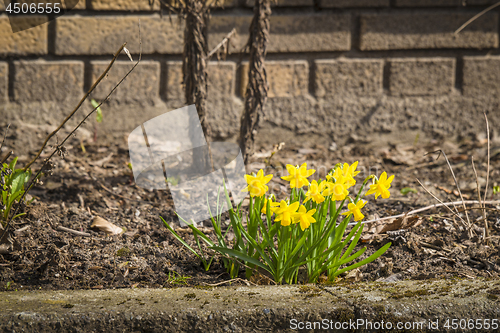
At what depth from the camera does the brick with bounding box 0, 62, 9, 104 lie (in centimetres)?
287

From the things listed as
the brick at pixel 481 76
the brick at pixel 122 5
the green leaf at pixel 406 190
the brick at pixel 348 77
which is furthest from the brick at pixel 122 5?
the brick at pixel 481 76

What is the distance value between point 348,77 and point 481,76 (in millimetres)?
1025

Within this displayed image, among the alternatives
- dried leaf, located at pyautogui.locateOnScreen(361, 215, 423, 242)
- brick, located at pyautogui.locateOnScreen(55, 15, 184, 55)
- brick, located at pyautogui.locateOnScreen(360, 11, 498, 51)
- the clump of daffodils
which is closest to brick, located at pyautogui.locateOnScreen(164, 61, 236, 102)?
brick, located at pyautogui.locateOnScreen(55, 15, 184, 55)

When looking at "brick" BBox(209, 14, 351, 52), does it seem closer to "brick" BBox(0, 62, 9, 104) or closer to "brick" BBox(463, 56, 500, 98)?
"brick" BBox(463, 56, 500, 98)

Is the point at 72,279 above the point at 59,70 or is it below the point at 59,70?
below

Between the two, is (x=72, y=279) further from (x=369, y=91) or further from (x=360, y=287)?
(x=369, y=91)

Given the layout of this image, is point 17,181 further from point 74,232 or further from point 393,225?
point 393,225

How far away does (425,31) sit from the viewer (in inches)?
121

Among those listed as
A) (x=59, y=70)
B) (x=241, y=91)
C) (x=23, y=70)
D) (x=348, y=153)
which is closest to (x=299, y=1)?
(x=241, y=91)

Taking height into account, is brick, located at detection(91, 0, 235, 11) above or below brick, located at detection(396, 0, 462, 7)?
below

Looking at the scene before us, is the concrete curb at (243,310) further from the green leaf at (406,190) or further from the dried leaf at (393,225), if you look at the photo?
the green leaf at (406,190)

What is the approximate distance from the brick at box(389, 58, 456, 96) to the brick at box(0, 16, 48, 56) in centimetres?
246

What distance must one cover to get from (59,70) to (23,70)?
0.24 m

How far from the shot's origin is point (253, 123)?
2295 millimetres
